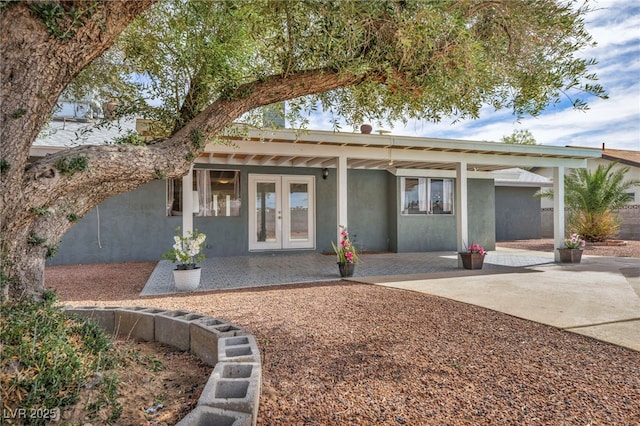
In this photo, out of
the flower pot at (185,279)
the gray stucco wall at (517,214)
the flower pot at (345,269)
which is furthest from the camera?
the gray stucco wall at (517,214)

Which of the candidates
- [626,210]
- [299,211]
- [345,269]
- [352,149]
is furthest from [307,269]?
[626,210]

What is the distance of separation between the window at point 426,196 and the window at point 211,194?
5.32 meters

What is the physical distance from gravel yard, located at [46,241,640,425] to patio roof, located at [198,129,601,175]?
349cm

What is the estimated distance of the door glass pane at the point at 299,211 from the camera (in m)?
11.8

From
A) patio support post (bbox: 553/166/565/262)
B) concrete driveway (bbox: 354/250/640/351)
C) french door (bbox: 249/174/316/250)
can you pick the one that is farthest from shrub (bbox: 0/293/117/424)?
patio support post (bbox: 553/166/565/262)

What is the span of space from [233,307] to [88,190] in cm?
276

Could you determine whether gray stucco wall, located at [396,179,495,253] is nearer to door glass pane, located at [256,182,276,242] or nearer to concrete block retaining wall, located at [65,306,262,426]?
door glass pane, located at [256,182,276,242]

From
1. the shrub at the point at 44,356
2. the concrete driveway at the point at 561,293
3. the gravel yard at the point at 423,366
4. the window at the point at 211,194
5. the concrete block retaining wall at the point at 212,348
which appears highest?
the window at the point at 211,194

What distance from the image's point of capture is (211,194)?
10875mm

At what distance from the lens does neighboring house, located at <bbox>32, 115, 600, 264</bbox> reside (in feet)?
28.1

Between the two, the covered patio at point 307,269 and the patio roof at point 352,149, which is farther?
the patio roof at point 352,149

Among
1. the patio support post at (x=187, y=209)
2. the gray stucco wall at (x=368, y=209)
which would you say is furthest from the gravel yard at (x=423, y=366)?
the gray stucco wall at (x=368, y=209)

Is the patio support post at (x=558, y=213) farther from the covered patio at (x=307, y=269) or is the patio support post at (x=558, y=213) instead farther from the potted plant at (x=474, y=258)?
the potted plant at (x=474, y=258)

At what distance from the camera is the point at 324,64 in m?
3.83
